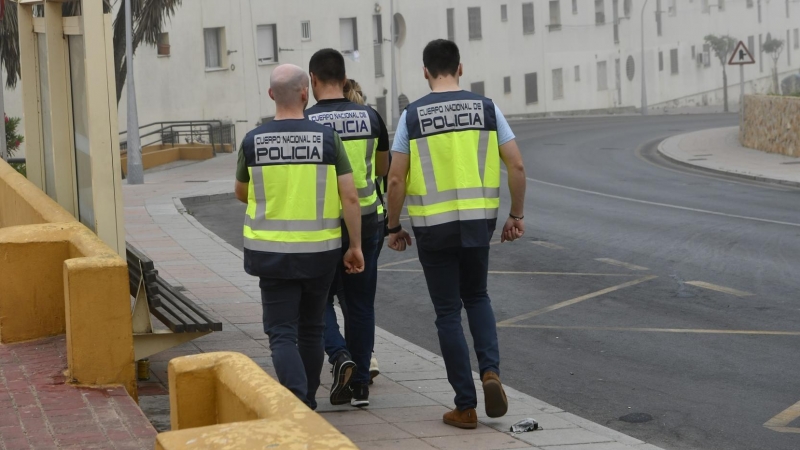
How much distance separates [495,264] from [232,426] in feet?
30.5

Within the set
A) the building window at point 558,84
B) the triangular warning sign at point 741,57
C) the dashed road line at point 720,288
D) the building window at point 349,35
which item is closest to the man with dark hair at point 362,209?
the dashed road line at point 720,288

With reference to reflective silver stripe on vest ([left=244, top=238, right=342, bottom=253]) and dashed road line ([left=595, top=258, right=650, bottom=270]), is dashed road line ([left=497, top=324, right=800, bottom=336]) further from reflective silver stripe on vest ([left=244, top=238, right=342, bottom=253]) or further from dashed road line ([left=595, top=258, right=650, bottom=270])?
reflective silver stripe on vest ([left=244, top=238, right=342, bottom=253])

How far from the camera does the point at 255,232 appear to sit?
6008mm

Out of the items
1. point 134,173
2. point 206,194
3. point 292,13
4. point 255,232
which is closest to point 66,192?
point 255,232

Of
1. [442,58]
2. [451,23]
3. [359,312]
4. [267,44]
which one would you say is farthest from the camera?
[451,23]

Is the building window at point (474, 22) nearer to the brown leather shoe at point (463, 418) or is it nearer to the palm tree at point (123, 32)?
the palm tree at point (123, 32)

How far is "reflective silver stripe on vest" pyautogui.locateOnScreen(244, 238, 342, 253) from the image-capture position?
594 cm

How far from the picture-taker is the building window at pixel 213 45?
135 ft

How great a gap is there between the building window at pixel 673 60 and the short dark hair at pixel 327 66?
212 ft

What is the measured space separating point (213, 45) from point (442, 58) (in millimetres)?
35883

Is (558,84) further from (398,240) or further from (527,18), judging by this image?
(398,240)

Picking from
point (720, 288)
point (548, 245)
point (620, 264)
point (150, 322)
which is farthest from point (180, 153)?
point (150, 322)

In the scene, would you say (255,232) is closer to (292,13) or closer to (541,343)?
(541,343)

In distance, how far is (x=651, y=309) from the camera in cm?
1007
